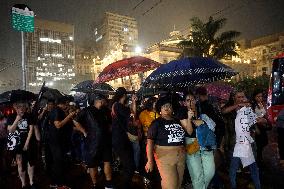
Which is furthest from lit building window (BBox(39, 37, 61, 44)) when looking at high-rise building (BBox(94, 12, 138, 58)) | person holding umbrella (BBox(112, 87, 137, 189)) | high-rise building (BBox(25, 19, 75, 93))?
person holding umbrella (BBox(112, 87, 137, 189))

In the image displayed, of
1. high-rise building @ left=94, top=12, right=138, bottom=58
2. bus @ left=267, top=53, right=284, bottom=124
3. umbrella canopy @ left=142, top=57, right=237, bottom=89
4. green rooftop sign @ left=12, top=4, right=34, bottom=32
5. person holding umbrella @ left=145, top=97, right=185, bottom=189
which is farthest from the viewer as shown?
high-rise building @ left=94, top=12, right=138, bottom=58

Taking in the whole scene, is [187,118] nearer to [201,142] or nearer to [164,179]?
[201,142]

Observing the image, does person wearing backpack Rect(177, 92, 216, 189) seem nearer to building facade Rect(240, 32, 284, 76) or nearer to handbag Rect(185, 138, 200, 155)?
handbag Rect(185, 138, 200, 155)

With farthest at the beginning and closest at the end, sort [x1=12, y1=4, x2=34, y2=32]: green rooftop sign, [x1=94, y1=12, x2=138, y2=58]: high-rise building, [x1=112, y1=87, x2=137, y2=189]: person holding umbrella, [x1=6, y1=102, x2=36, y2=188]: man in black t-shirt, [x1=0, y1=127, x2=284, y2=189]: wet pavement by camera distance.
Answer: [x1=94, y1=12, x2=138, y2=58]: high-rise building
[x1=12, y1=4, x2=34, y2=32]: green rooftop sign
[x1=6, y1=102, x2=36, y2=188]: man in black t-shirt
[x1=0, y1=127, x2=284, y2=189]: wet pavement
[x1=112, y1=87, x2=137, y2=189]: person holding umbrella

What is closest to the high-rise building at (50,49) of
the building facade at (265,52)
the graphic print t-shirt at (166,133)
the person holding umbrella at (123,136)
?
the building facade at (265,52)

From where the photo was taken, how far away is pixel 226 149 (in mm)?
7863

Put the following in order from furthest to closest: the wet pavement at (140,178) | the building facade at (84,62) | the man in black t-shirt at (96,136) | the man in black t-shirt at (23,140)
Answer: the building facade at (84,62) → the man in black t-shirt at (23,140) → the wet pavement at (140,178) → the man in black t-shirt at (96,136)

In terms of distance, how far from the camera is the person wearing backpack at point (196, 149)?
193 inches

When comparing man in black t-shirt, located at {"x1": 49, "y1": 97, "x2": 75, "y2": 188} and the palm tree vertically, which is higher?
the palm tree

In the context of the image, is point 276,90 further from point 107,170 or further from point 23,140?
point 23,140

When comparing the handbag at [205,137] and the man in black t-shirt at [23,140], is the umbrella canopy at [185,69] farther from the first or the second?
the man in black t-shirt at [23,140]

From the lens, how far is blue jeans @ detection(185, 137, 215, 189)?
490 cm

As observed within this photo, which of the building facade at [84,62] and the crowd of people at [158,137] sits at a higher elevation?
the building facade at [84,62]

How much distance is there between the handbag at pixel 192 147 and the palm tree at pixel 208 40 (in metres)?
29.0
